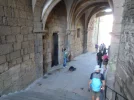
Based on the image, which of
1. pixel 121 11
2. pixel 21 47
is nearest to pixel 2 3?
pixel 21 47

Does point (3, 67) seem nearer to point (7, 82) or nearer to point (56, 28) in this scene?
point (7, 82)

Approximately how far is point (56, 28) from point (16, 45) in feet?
13.9

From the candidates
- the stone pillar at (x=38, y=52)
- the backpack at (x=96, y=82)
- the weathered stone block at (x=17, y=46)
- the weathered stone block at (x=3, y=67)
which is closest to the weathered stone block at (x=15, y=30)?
the weathered stone block at (x=17, y=46)

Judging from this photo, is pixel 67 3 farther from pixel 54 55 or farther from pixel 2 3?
pixel 2 3

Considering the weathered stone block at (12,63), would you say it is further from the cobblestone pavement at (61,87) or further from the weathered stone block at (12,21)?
the weathered stone block at (12,21)

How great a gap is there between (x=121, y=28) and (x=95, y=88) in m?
1.81

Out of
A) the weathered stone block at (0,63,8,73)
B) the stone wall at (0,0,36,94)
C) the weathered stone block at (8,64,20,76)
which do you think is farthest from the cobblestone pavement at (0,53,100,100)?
the weathered stone block at (0,63,8,73)

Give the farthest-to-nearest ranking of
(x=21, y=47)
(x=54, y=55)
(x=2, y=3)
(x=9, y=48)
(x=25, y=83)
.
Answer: (x=54, y=55) < (x=25, y=83) < (x=21, y=47) < (x=9, y=48) < (x=2, y=3)

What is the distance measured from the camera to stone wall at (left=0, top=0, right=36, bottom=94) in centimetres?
366

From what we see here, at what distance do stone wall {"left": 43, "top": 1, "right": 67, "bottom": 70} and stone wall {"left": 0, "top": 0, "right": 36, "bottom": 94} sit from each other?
82.8 inches

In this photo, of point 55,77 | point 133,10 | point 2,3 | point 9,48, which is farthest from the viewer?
point 55,77

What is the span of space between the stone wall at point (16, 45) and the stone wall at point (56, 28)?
6.90 ft

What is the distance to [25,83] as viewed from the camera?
16.4 ft

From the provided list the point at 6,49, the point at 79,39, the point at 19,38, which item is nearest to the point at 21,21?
the point at 19,38
